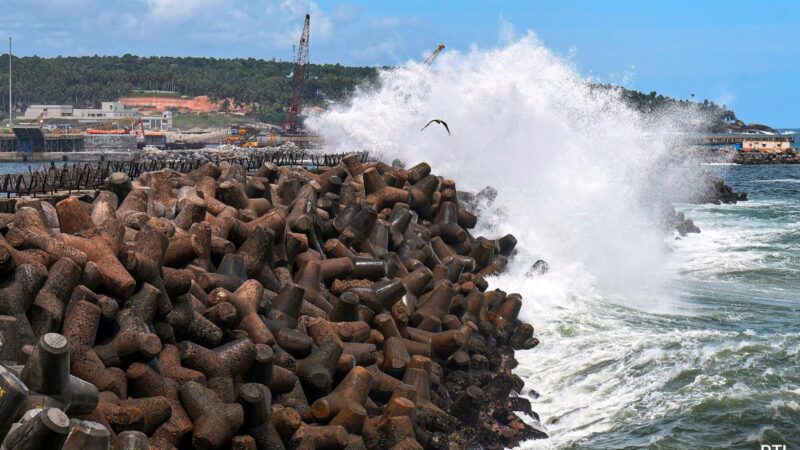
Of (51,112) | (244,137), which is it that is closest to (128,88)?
(51,112)

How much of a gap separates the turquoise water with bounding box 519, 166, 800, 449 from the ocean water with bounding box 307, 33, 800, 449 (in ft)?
0.09

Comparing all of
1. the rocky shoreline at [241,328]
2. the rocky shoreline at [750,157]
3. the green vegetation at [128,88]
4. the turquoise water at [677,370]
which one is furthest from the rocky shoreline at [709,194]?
the green vegetation at [128,88]

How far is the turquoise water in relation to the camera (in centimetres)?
1185

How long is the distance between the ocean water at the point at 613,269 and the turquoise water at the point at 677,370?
0.03 m

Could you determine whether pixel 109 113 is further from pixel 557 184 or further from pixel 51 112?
pixel 557 184

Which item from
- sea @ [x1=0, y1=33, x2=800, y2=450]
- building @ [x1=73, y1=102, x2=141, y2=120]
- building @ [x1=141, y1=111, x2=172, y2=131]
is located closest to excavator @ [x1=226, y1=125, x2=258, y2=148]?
building @ [x1=141, y1=111, x2=172, y2=131]

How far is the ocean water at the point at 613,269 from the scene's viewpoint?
12.5m

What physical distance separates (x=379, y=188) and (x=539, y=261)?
3.96m

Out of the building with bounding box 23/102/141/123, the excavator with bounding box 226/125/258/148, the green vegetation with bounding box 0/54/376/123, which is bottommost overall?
the excavator with bounding box 226/125/258/148

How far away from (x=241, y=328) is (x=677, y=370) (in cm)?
627

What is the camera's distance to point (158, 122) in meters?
151

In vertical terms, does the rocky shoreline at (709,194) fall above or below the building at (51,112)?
below

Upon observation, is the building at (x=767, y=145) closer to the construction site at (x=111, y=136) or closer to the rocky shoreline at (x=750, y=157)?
the rocky shoreline at (x=750, y=157)

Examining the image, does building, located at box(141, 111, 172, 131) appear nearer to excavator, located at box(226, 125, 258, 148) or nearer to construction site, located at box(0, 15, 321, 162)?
construction site, located at box(0, 15, 321, 162)
